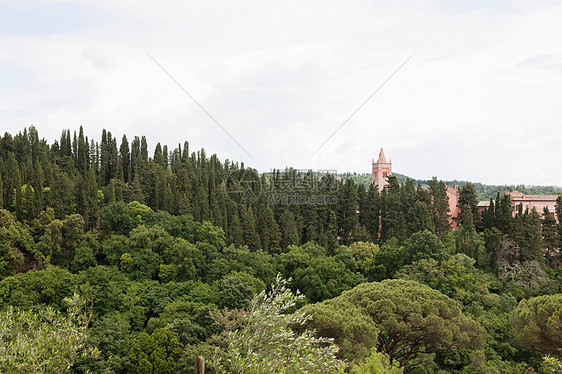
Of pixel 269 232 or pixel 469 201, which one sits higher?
pixel 469 201

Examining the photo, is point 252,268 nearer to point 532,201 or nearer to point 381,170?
point 381,170

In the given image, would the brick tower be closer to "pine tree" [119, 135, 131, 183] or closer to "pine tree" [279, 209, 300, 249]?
"pine tree" [279, 209, 300, 249]

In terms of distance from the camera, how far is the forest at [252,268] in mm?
20266

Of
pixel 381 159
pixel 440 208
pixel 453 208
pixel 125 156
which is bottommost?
pixel 453 208

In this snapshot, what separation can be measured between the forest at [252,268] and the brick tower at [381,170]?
39.5ft

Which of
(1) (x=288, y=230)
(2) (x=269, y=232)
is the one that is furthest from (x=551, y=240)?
(2) (x=269, y=232)

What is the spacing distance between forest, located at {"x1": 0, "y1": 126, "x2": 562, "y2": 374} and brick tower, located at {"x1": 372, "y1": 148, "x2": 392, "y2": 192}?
1205 centimetres

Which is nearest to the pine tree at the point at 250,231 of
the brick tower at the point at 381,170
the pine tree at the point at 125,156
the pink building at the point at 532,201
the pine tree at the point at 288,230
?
the pine tree at the point at 288,230

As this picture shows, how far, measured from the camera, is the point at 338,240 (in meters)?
47.1

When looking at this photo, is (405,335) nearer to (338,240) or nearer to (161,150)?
(338,240)

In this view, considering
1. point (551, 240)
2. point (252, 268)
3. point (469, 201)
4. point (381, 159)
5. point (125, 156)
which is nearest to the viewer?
point (252, 268)

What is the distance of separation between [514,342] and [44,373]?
25.4 metres

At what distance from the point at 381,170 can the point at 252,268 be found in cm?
3185

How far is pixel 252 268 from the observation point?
35.8 meters
